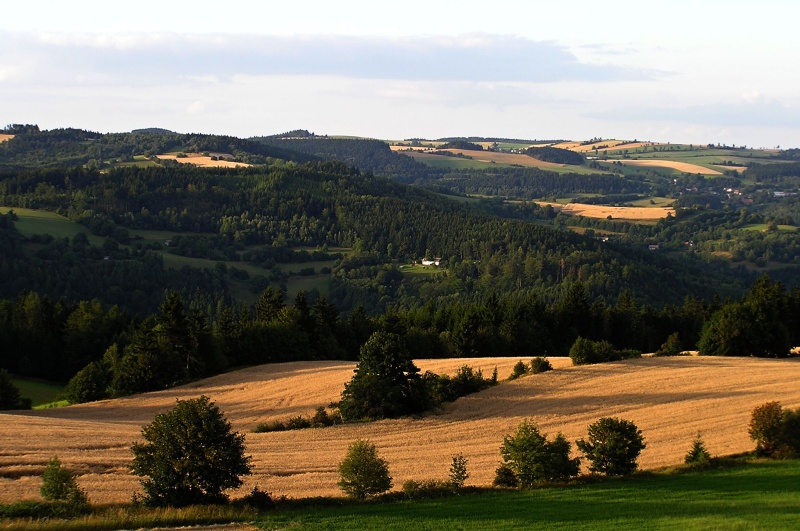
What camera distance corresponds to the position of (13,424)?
5406 centimetres

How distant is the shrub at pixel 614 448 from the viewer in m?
39.1

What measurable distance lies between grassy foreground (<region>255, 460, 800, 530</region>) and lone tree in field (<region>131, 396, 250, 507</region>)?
8.78 ft

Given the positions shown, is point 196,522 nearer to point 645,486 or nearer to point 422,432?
point 645,486

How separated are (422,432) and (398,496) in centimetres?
1719

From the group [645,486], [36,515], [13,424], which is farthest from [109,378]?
[645,486]

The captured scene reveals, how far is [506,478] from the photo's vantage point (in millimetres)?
37938

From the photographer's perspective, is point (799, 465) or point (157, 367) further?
point (157, 367)

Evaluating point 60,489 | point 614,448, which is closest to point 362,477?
point 60,489

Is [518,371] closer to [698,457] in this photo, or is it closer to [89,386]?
[698,457]

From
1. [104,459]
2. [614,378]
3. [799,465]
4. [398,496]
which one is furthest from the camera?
[614,378]

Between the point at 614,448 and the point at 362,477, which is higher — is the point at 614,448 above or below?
below

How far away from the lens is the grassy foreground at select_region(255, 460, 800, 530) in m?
30.4

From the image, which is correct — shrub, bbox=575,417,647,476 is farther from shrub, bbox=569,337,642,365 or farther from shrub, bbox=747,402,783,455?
shrub, bbox=569,337,642,365

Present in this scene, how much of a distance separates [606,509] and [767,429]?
511 inches
